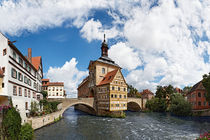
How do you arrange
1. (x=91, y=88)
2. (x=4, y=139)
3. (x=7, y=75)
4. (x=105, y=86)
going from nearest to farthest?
(x=4, y=139) → (x=7, y=75) → (x=105, y=86) → (x=91, y=88)

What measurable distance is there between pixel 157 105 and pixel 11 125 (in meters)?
52.8

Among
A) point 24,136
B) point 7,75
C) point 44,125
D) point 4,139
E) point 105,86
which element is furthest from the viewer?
point 105,86

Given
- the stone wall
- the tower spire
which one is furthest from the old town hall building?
the stone wall

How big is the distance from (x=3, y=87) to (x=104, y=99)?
89.5 ft

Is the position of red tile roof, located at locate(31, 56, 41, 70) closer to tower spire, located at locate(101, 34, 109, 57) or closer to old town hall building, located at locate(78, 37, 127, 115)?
old town hall building, located at locate(78, 37, 127, 115)

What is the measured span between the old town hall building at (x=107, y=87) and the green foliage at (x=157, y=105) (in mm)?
20476

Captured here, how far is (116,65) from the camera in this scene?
49219mm

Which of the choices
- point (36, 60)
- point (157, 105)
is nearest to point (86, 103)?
point (36, 60)

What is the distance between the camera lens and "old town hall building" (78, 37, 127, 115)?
38.8 metres

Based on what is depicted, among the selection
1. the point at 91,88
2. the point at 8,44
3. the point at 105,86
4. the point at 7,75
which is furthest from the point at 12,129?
the point at 91,88

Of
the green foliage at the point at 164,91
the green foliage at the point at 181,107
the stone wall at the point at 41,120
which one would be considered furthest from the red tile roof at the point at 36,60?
the green foliage at the point at 164,91

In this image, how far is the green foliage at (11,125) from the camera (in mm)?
14109

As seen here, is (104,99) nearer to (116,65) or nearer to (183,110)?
(116,65)

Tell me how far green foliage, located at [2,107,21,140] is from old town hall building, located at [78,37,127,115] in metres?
25.6
